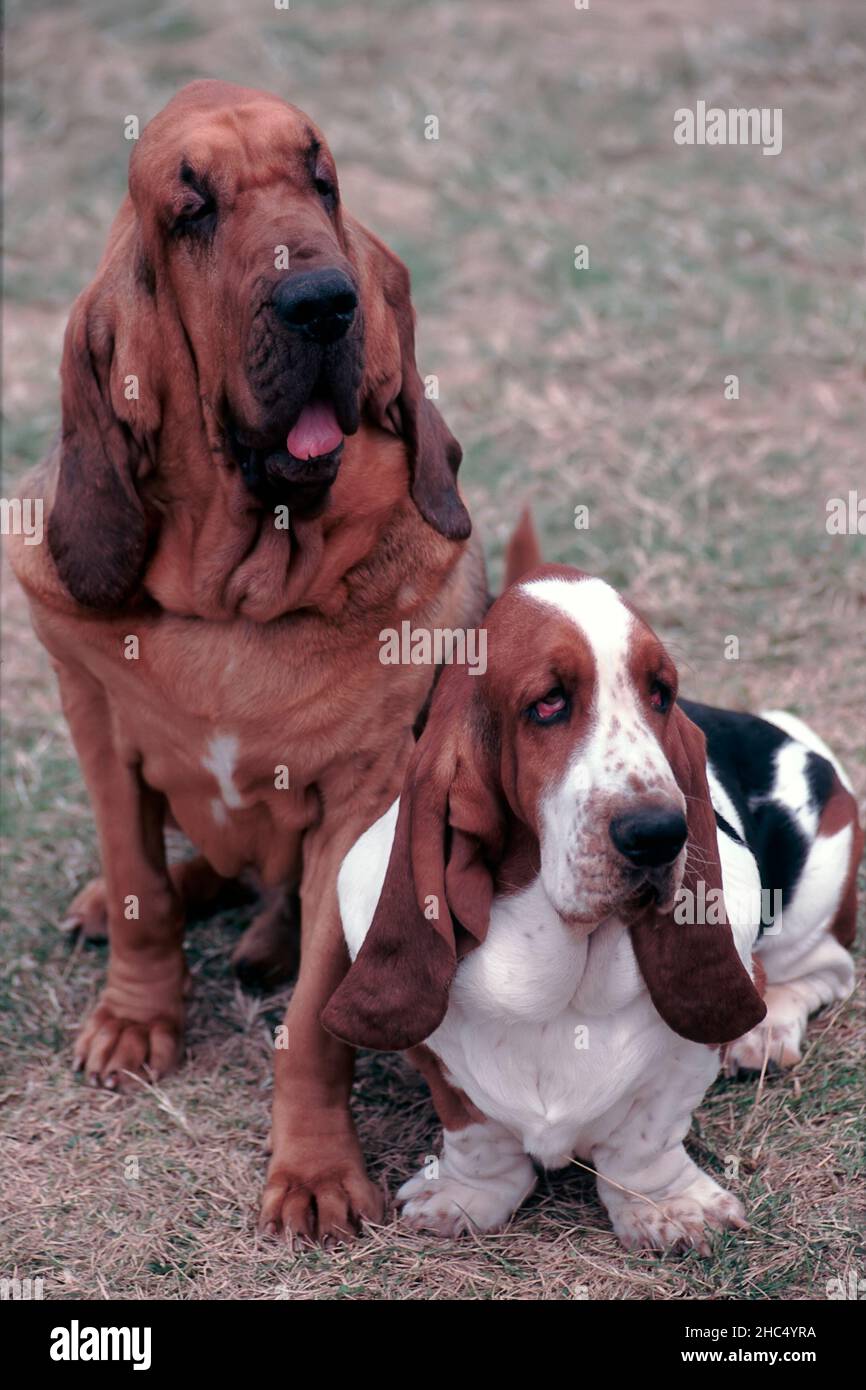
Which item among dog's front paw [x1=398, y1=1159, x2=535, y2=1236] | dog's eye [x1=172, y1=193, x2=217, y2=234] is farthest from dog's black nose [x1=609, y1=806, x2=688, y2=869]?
dog's eye [x1=172, y1=193, x2=217, y2=234]

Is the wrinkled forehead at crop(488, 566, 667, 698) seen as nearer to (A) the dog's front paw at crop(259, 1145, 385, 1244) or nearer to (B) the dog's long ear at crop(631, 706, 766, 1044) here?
(B) the dog's long ear at crop(631, 706, 766, 1044)

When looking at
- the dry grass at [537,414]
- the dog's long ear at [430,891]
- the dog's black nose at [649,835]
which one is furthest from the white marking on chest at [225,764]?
the dog's black nose at [649,835]

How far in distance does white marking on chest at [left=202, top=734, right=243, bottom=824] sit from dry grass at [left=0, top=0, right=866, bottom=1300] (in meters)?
0.75

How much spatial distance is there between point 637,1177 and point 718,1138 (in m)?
0.39

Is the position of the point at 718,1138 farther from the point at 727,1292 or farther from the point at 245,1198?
the point at 245,1198

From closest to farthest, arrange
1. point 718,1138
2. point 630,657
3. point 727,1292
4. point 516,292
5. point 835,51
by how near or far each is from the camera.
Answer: point 630,657 → point 727,1292 → point 718,1138 → point 516,292 → point 835,51

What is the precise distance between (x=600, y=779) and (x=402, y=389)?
3.88ft

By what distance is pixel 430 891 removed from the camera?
3.04 metres

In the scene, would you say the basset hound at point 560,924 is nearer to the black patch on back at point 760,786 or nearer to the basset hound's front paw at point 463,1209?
the basset hound's front paw at point 463,1209

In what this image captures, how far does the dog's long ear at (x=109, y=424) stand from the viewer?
11.3ft

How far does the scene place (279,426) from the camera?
3277mm

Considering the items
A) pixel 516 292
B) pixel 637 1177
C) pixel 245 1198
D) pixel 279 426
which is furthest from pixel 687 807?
pixel 516 292

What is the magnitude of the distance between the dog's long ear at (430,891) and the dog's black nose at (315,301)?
720 mm

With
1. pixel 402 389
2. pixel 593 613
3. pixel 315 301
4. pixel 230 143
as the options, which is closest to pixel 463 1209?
pixel 593 613
